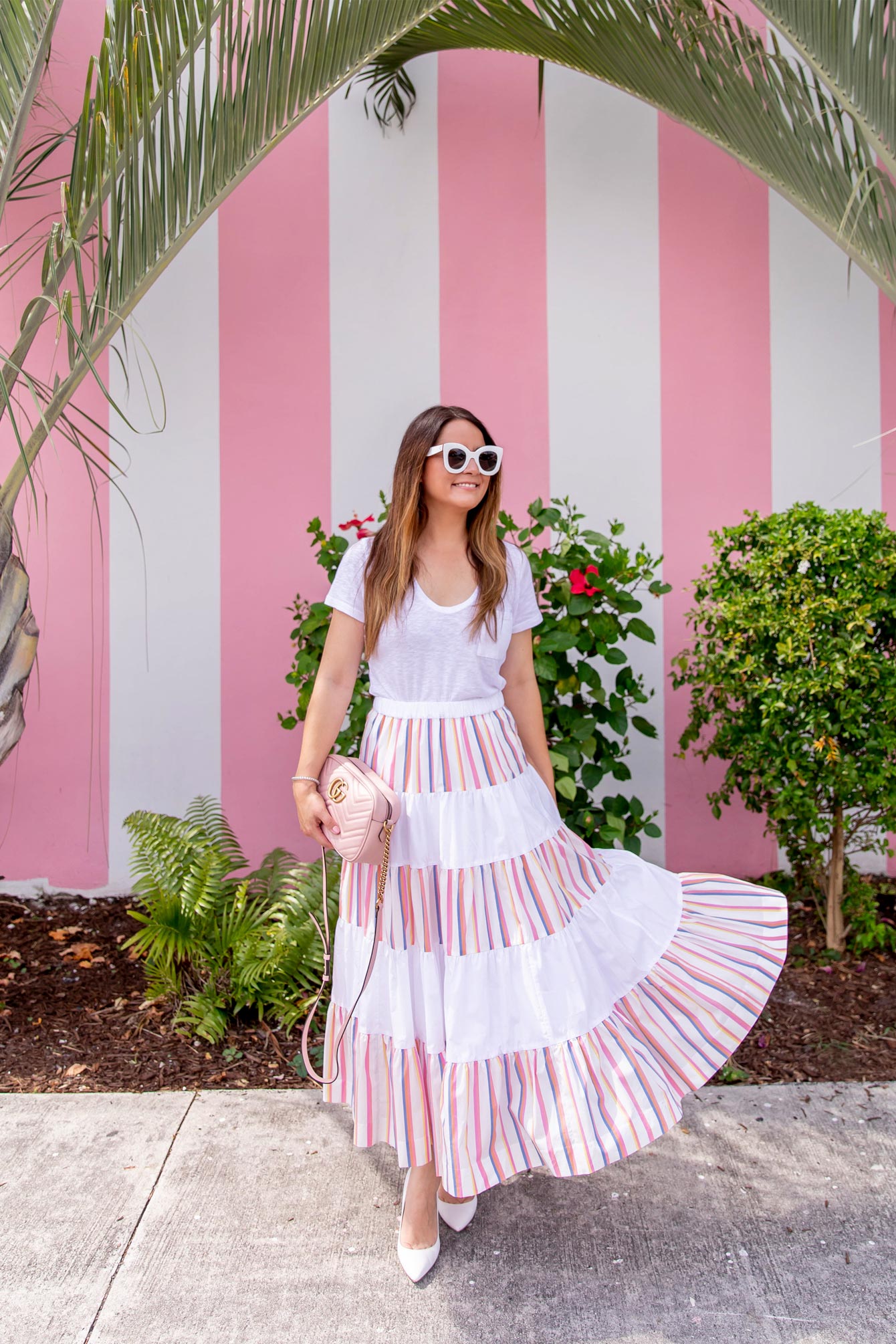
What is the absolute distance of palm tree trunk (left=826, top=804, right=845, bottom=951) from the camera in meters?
3.62

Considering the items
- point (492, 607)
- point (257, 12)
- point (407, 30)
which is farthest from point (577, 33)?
point (492, 607)

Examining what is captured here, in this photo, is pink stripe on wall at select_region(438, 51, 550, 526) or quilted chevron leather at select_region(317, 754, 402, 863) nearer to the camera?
quilted chevron leather at select_region(317, 754, 402, 863)

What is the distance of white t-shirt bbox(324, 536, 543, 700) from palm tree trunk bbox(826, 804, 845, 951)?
6.73ft

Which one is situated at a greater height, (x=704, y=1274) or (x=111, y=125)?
(x=111, y=125)

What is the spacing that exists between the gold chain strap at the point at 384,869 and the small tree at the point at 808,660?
1784mm

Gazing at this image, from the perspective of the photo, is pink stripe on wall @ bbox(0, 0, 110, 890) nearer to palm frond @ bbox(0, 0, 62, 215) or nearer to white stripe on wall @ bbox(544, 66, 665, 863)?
palm frond @ bbox(0, 0, 62, 215)

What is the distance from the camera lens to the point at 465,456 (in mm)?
2053

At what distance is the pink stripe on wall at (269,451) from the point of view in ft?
13.3

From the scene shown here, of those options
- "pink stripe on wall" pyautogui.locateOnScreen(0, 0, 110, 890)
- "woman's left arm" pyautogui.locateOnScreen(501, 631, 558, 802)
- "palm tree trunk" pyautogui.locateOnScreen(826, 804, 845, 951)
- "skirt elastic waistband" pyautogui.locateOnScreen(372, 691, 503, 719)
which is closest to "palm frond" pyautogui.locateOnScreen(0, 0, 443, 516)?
"pink stripe on wall" pyautogui.locateOnScreen(0, 0, 110, 890)

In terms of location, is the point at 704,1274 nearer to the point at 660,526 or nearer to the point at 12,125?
the point at 660,526

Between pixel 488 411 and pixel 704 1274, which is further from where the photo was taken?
pixel 488 411

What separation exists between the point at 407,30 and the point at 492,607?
222 centimetres

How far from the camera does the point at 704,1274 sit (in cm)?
210

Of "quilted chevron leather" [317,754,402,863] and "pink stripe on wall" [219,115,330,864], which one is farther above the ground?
"pink stripe on wall" [219,115,330,864]
